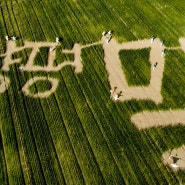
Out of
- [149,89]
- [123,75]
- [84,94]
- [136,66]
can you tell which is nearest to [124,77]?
[123,75]

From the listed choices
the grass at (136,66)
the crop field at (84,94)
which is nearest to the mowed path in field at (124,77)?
the crop field at (84,94)

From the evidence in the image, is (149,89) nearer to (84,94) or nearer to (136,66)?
(136,66)

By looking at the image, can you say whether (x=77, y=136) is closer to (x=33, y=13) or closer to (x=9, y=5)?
(x=33, y=13)

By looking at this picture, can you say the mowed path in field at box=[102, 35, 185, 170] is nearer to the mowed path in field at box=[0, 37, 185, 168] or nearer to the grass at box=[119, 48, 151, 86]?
the mowed path in field at box=[0, 37, 185, 168]

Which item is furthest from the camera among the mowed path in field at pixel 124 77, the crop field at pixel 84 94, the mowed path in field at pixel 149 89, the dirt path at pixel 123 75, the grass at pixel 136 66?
the grass at pixel 136 66

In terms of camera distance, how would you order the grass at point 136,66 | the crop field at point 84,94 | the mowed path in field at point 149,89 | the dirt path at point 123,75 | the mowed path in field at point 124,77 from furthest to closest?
1. the grass at point 136,66
2. the dirt path at point 123,75
3. the mowed path in field at point 124,77
4. the mowed path in field at point 149,89
5. the crop field at point 84,94

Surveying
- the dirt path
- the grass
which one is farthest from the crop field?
the dirt path

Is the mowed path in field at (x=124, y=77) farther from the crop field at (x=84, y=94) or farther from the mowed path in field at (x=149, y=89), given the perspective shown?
the crop field at (x=84, y=94)

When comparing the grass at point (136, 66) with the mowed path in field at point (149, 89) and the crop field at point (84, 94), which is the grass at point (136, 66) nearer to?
the crop field at point (84, 94)

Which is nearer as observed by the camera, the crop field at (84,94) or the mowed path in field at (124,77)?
the crop field at (84,94)
